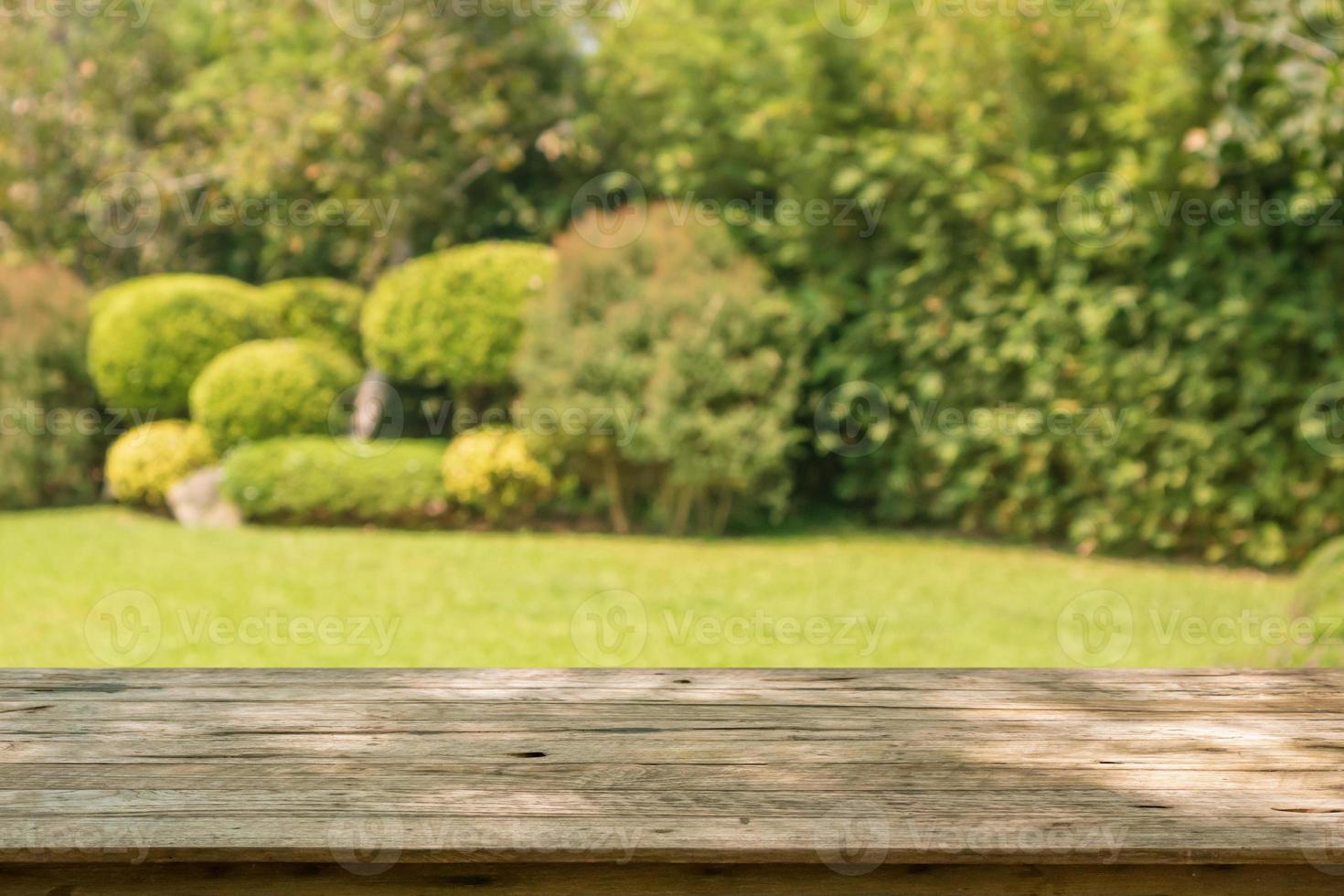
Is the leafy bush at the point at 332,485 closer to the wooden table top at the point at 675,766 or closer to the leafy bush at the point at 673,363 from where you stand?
the leafy bush at the point at 673,363

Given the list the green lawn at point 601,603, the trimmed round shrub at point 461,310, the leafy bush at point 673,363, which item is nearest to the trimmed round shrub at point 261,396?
the trimmed round shrub at point 461,310

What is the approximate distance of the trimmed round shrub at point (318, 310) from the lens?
1315 centimetres

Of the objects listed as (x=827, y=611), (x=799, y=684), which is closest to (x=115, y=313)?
(x=827, y=611)

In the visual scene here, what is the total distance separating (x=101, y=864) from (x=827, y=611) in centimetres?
616

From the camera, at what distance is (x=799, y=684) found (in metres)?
2.40

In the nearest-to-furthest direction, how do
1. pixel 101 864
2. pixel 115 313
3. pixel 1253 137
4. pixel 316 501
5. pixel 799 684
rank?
pixel 101 864
pixel 799 684
pixel 1253 137
pixel 316 501
pixel 115 313

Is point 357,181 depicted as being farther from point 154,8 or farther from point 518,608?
point 518,608

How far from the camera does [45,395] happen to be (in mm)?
12508
